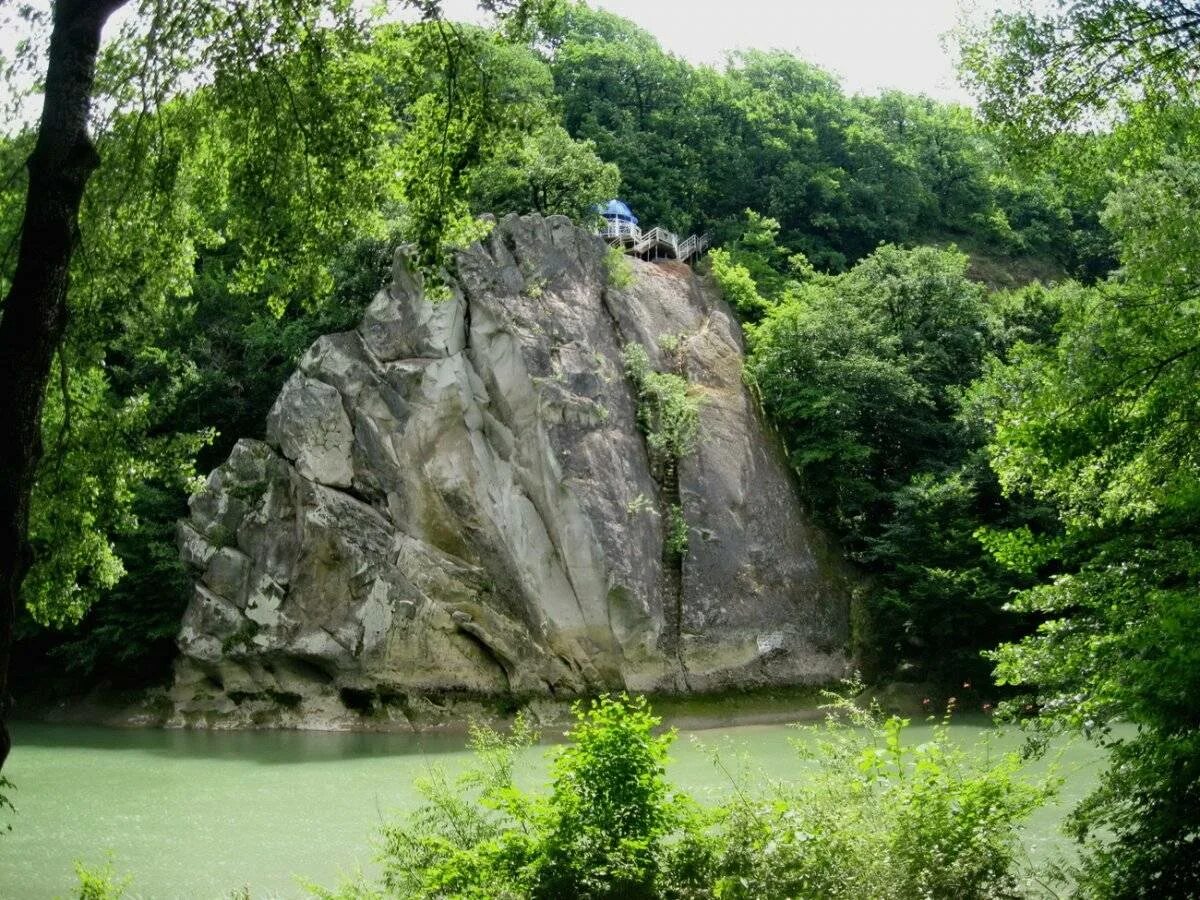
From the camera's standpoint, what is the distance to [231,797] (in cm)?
1490

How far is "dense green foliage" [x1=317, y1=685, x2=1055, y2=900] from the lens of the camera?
19.0 feet

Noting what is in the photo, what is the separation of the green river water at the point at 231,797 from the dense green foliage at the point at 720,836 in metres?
0.80

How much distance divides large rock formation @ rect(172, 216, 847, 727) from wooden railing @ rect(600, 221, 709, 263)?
23.5 ft

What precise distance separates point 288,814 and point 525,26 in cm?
1035

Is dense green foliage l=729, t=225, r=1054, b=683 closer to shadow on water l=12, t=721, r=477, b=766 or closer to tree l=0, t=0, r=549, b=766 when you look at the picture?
shadow on water l=12, t=721, r=477, b=766

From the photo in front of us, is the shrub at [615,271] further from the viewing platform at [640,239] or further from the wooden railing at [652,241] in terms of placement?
the viewing platform at [640,239]

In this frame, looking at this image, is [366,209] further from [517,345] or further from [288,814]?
[517,345]

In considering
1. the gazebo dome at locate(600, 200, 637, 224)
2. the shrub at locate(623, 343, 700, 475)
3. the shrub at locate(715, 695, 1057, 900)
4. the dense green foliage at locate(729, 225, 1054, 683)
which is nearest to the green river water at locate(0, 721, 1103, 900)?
the shrub at locate(715, 695, 1057, 900)

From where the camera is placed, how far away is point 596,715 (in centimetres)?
675

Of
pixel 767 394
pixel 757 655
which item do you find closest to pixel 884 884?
pixel 757 655

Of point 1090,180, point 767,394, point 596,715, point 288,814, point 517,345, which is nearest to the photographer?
point 596,715

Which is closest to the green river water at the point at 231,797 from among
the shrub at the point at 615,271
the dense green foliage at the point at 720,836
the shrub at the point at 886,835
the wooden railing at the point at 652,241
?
the dense green foliage at the point at 720,836

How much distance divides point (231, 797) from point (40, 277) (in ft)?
38.6

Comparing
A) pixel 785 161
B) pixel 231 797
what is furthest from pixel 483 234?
pixel 785 161
